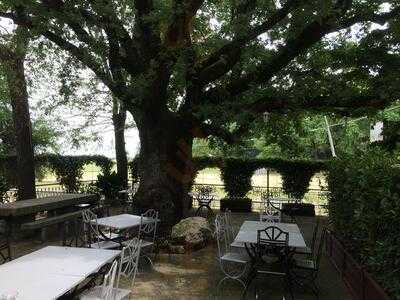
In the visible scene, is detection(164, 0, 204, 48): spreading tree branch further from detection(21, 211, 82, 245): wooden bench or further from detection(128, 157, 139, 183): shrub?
detection(128, 157, 139, 183): shrub

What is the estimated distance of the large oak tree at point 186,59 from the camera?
9.95 m

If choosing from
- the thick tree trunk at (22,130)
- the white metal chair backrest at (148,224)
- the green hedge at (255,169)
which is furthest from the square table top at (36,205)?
the green hedge at (255,169)

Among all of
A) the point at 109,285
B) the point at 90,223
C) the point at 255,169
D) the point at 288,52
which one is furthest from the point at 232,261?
the point at 255,169

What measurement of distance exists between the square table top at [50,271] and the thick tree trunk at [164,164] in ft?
19.5

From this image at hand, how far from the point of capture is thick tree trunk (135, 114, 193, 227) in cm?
1172

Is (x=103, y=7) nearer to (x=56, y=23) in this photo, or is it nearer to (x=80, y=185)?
(x=56, y=23)

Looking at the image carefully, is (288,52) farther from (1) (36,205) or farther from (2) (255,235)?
(1) (36,205)

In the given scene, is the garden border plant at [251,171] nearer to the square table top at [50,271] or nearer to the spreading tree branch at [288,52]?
the spreading tree branch at [288,52]

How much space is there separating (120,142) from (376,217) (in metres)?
16.4

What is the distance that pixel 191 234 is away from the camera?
1055 cm

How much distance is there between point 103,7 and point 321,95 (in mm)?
5995

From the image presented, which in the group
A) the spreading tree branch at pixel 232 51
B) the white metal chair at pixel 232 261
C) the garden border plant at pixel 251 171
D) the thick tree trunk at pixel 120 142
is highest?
the spreading tree branch at pixel 232 51

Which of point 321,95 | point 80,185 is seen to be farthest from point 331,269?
point 80,185

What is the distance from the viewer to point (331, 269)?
28.6 feet
